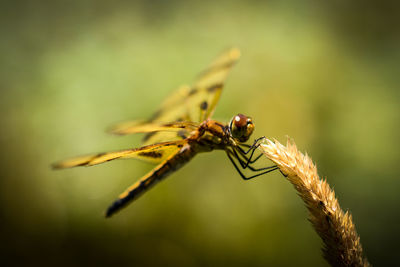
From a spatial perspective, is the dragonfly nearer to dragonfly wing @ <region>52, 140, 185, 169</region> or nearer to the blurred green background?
Answer: dragonfly wing @ <region>52, 140, 185, 169</region>

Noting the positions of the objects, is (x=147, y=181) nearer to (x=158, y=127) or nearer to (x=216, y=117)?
(x=158, y=127)

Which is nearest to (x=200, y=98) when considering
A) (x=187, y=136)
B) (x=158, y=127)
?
(x=187, y=136)

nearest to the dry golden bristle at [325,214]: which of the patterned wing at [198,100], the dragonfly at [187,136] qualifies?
the dragonfly at [187,136]

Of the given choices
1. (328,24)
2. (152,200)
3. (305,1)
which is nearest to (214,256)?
(152,200)

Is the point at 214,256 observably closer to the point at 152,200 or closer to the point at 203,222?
the point at 203,222

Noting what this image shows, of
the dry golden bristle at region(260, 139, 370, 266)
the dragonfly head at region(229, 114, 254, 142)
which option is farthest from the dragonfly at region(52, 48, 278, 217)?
the dry golden bristle at region(260, 139, 370, 266)


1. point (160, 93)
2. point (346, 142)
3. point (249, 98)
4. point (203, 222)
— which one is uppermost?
point (160, 93)
